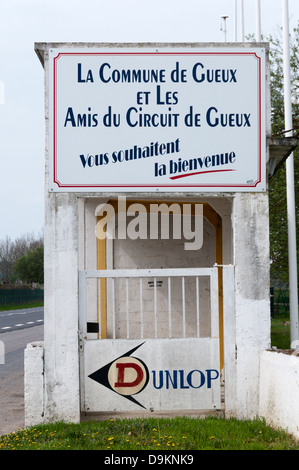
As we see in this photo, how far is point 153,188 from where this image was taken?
8.09 meters

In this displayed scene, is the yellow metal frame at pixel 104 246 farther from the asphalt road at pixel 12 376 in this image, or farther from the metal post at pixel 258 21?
the metal post at pixel 258 21

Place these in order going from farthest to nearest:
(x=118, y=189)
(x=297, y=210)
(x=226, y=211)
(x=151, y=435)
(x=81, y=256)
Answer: (x=297, y=210) → (x=81, y=256) → (x=226, y=211) → (x=118, y=189) → (x=151, y=435)

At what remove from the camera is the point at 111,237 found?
11758 millimetres

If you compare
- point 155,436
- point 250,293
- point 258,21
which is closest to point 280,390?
point 250,293

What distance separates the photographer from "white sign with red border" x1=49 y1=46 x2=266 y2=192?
26.6 feet

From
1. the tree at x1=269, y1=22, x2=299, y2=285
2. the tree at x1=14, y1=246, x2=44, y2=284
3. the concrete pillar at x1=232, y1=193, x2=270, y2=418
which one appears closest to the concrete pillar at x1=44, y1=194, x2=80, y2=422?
the concrete pillar at x1=232, y1=193, x2=270, y2=418

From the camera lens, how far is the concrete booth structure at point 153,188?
7941mm

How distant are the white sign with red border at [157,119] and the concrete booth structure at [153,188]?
0.5 inches

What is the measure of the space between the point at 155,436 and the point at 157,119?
3.90 meters

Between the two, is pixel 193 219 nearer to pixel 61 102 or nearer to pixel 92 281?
pixel 92 281

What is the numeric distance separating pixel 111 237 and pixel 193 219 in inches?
64.6

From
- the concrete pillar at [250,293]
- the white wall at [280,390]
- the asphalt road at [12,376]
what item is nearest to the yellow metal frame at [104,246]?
the asphalt road at [12,376]

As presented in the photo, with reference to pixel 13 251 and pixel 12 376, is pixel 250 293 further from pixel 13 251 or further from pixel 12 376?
pixel 13 251

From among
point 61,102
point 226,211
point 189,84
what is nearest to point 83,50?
point 61,102
